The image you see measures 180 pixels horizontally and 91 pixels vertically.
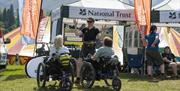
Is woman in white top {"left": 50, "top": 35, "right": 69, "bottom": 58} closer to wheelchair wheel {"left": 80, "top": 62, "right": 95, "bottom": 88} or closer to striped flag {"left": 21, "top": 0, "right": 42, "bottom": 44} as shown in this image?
wheelchair wheel {"left": 80, "top": 62, "right": 95, "bottom": 88}

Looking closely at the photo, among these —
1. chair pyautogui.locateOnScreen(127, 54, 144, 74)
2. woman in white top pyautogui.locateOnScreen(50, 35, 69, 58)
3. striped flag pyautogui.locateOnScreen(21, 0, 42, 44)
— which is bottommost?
chair pyautogui.locateOnScreen(127, 54, 144, 74)

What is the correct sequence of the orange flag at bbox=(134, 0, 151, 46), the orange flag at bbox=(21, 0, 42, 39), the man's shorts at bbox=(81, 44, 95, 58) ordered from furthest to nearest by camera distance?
the orange flag at bbox=(21, 0, 42, 39)
the orange flag at bbox=(134, 0, 151, 46)
the man's shorts at bbox=(81, 44, 95, 58)

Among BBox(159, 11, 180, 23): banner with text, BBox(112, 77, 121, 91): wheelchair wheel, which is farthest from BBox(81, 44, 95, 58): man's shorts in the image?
BBox(159, 11, 180, 23): banner with text

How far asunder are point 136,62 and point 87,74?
615cm

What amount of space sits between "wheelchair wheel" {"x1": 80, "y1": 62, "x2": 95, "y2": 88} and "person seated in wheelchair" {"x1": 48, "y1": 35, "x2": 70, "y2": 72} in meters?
0.76

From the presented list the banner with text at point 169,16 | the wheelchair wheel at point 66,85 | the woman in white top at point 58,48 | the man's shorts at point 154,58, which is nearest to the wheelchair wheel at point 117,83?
the wheelchair wheel at point 66,85

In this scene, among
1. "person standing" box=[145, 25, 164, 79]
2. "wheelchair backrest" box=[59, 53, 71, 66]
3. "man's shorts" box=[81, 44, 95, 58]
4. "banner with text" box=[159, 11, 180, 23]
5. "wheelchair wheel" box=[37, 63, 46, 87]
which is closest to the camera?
"wheelchair backrest" box=[59, 53, 71, 66]

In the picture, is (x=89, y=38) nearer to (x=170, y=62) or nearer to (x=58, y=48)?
(x=58, y=48)

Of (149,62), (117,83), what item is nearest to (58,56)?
(117,83)

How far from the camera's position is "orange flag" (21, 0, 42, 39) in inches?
586

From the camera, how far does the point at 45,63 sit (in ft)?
32.9

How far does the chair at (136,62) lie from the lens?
1611 centimetres

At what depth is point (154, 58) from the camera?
46.1ft

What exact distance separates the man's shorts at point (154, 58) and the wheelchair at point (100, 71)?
3.96 meters
